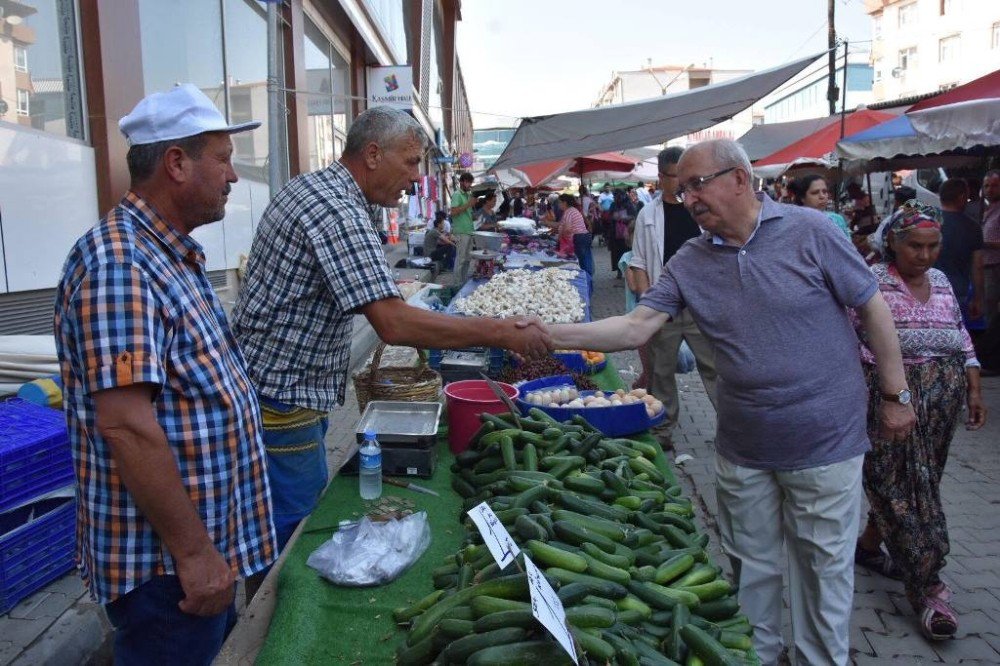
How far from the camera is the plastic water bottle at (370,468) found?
10.3ft

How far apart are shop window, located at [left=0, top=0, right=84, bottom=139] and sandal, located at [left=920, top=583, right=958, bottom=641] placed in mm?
6322

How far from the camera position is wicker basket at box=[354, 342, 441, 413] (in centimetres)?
398

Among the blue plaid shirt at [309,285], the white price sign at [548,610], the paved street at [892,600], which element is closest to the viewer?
the white price sign at [548,610]

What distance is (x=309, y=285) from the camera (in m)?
2.73

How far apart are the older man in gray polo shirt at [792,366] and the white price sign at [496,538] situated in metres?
1.28

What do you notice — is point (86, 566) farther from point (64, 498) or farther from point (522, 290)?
point (522, 290)

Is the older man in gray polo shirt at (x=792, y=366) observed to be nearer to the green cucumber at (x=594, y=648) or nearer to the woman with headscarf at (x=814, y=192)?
the green cucumber at (x=594, y=648)

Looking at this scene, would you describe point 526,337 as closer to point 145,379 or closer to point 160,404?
point 160,404

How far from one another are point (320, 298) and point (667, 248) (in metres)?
3.85

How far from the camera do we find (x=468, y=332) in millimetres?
2980

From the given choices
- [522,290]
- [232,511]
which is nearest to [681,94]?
[522,290]

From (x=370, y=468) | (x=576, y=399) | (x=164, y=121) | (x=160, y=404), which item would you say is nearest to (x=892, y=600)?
(x=576, y=399)

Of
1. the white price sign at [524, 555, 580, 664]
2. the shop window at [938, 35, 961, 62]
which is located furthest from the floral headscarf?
the shop window at [938, 35, 961, 62]

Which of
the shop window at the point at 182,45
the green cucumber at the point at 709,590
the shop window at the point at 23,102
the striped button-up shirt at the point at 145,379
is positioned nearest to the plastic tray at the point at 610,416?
the green cucumber at the point at 709,590
